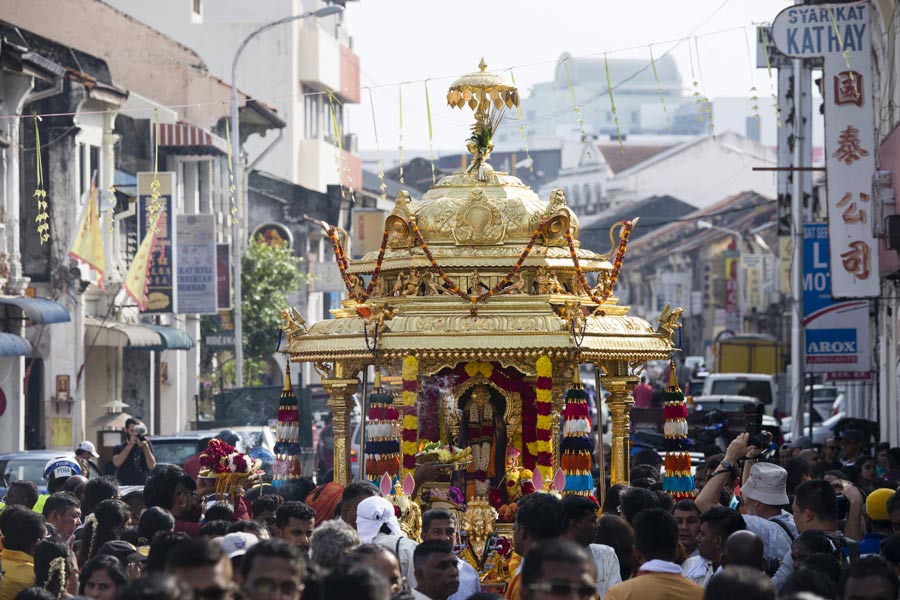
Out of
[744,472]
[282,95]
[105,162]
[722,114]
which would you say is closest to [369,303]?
[744,472]

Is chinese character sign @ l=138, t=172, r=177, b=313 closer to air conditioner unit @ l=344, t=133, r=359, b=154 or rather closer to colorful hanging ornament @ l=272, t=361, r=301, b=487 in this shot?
colorful hanging ornament @ l=272, t=361, r=301, b=487

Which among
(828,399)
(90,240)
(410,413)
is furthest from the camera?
(828,399)

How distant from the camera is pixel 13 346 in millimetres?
26906

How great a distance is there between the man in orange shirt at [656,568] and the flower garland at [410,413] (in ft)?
18.8

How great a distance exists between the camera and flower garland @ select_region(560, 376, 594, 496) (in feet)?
46.9

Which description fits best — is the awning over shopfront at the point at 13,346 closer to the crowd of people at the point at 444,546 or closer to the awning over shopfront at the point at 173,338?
the awning over shopfront at the point at 173,338

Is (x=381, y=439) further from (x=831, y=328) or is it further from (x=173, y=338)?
(x=173, y=338)

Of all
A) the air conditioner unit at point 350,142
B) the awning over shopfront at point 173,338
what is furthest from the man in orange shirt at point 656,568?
the air conditioner unit at point 350,142

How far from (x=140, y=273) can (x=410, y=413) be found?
17944 millimetres

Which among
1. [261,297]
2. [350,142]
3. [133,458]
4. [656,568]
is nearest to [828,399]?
[261,297]

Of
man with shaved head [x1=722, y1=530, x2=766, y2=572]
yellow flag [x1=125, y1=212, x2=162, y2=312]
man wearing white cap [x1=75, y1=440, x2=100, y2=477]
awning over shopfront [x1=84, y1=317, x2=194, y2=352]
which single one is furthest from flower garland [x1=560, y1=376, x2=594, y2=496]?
awning over shopfront [x1=84, y1=317, x2=194, y2=352]

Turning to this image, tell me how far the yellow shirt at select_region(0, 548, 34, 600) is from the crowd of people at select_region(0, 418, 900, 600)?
0.04ft

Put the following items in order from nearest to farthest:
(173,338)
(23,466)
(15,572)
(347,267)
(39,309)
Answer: (15,572)
(347,267)
(23,466)
(39,309)
(173,338)

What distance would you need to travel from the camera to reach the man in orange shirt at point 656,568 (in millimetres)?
8352
